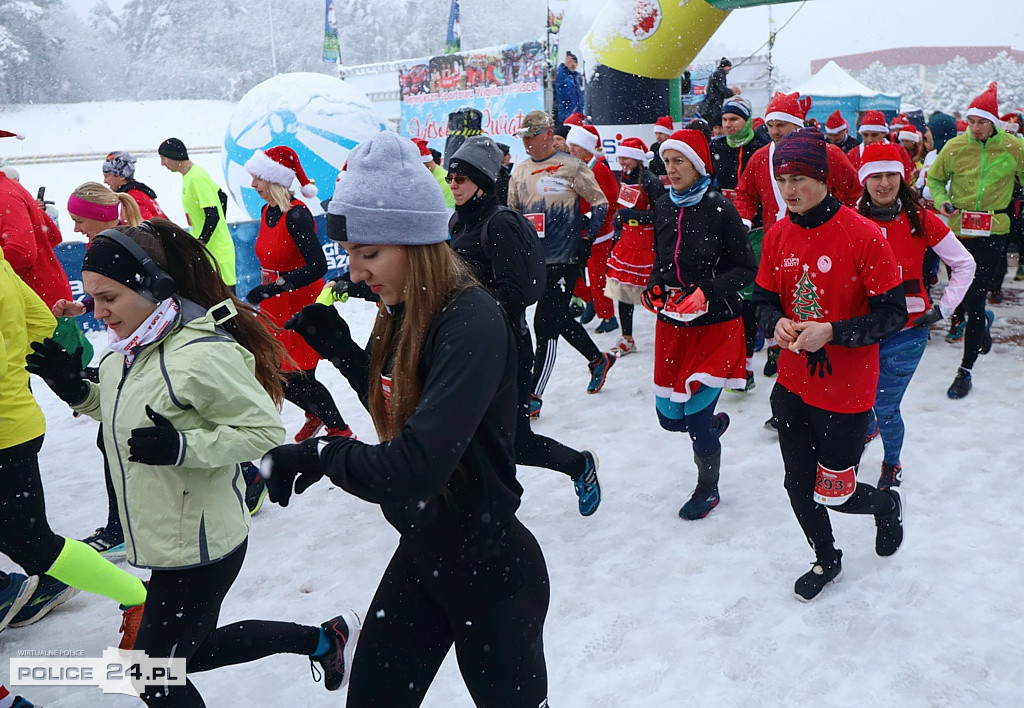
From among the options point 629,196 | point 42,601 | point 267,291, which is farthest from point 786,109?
point 42,601

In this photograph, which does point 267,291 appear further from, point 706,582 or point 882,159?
point 882,159

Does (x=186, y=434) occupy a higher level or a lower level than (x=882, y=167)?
lower

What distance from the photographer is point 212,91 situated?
186ft

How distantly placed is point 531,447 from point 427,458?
2643 mm

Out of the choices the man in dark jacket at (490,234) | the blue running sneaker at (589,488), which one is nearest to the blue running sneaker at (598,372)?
the blue running sneaker at (589,488)

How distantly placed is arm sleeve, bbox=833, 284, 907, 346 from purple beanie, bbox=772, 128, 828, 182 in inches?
21.3

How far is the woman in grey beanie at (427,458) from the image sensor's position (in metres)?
1.59

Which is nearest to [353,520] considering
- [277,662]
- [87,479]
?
[277,662]

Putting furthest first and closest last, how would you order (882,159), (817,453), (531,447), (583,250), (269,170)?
(583,250) → (269,170) → (531,447) → (882,159) → (817,453)

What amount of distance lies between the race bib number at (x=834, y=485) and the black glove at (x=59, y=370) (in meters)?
2.83

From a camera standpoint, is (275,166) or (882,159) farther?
(275,166)

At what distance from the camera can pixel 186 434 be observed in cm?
216

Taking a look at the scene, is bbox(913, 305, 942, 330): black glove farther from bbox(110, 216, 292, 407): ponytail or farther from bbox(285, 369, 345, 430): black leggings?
bbox(285, 369, 345, 430): black leggings

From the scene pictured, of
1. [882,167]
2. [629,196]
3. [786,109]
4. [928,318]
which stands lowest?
[928,318]
